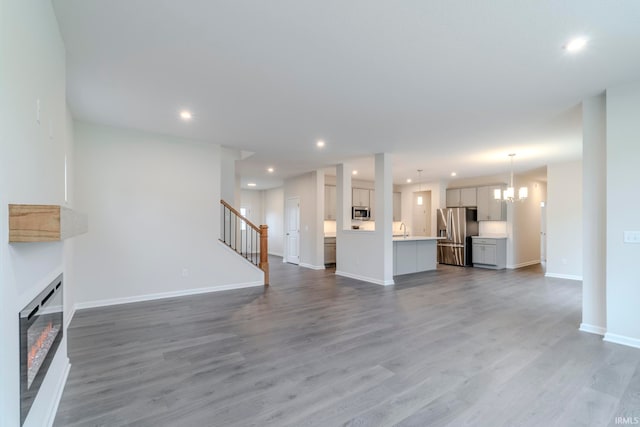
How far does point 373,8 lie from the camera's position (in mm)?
2025

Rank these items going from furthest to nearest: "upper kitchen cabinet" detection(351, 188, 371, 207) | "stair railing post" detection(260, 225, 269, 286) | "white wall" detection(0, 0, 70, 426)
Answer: "upper kitchen cabinet" detection(351, 188, 371, 207) < "stair railing post" detection(260, 225, 269, 286) < "white wall" detection(0, 0, 70, 426)

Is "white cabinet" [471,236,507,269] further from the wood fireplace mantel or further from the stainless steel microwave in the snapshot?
the wood fireplace mantel

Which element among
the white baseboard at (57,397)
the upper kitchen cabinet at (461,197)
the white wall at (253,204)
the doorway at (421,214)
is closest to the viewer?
the white baseboard at (57,397)

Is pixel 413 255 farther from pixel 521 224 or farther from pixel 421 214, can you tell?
pixel 521 224

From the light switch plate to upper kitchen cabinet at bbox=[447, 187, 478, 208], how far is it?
625 cm

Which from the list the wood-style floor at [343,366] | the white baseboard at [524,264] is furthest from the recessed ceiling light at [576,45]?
the white baseboard at [524,264]

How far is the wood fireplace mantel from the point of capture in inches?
46.5

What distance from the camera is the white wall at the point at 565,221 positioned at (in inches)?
267

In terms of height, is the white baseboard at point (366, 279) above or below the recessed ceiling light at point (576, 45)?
below

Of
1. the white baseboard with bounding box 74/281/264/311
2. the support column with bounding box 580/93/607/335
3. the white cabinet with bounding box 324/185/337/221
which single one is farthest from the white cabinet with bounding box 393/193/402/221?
the support column with bounding box 580/93/607/335

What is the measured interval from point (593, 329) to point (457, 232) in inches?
223

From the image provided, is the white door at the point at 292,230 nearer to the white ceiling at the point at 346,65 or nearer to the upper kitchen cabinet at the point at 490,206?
the white ceiling at the point at 346,65

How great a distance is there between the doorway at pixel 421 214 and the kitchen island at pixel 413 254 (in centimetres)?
229

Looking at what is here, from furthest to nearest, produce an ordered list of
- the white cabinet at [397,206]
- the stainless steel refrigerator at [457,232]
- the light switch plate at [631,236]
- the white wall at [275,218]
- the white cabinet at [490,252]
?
the white wall at [275,218], the white cabinet at [397,206], the stainless steel refrigerator at [457,232], the white cabinet at [490,252], the light switch plate at [631,236]
